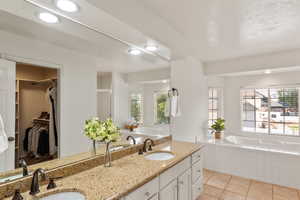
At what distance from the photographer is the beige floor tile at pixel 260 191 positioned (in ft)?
8.22

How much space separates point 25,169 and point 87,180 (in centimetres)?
44

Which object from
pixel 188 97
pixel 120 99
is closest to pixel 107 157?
pixel 120 99

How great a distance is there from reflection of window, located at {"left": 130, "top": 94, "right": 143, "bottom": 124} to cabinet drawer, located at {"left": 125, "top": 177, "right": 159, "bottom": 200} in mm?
919

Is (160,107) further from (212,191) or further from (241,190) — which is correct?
(241,190)

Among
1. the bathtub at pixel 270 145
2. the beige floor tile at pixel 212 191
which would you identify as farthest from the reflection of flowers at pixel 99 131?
the bathtub at pixel 270 145

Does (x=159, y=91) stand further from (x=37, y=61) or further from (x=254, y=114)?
(x=254, y=114)

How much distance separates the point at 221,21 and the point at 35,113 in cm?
211

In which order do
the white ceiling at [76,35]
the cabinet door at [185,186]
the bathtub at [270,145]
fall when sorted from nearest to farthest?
the white ceiling at [76,35] → the cabinet door at [185,186] → the bathtub at [270,145]

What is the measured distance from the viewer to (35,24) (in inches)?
52.4

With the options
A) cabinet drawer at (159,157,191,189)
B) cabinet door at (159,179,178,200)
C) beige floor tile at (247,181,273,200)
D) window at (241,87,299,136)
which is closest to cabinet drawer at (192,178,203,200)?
cabinet drawer at (159,157,191,189)

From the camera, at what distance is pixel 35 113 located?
47.8 inches

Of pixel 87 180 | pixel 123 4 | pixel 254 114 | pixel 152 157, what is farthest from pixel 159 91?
pixel 254 114

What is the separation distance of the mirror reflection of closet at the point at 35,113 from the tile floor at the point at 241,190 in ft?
7.52

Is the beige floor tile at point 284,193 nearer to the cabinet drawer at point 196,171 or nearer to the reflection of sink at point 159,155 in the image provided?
the cabinet drawer at point 196,171
